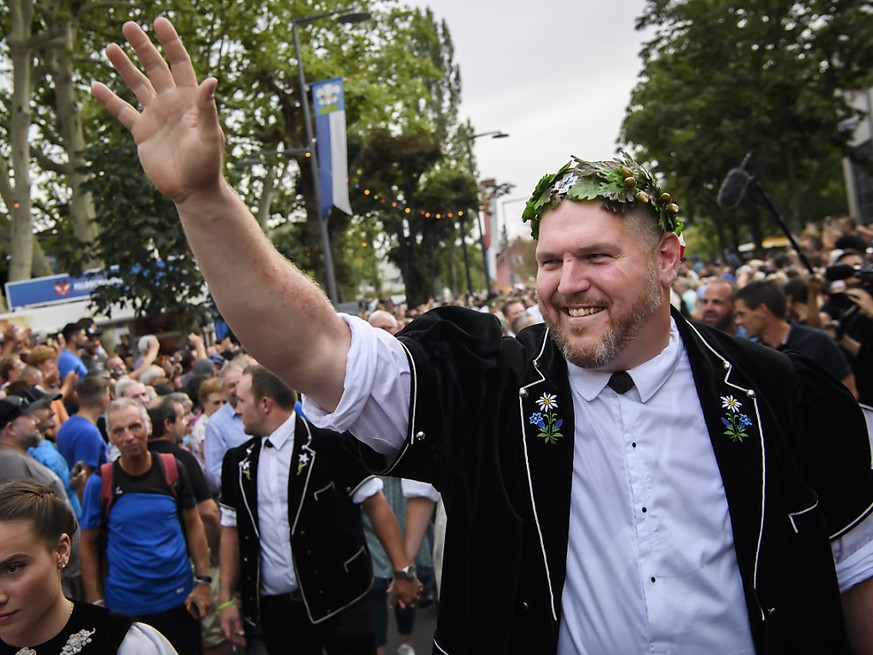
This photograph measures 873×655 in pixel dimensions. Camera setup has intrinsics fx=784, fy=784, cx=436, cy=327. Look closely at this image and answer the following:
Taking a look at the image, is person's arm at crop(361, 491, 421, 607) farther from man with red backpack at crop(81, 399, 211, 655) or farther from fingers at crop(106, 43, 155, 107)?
fingers at crop(106, 43, 155, 107)

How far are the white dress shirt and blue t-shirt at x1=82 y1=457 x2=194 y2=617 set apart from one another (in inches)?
117

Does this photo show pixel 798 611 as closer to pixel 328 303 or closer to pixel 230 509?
pixel 328 303

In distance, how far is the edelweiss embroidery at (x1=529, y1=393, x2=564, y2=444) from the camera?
1.88 meters

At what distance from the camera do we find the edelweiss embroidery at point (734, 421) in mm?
1891

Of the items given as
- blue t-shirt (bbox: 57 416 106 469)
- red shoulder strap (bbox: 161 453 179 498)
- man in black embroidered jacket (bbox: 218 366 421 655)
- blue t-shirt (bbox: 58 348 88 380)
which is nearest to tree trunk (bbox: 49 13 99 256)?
blue t-shirt (bbox: 58 348 88 380)

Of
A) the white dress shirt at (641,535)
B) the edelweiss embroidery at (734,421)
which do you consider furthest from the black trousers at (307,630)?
the edelweiss embroidery at (734,421)

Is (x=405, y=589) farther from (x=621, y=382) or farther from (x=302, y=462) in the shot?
(x=621, y=382)

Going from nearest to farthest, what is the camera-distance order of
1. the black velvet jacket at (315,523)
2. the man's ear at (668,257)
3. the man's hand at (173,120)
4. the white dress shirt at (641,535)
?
the man's hand at (173,120) → the white dress shirt at (641,535) → the man's ear at (668,257) → the black velvet jacket at (315,523)

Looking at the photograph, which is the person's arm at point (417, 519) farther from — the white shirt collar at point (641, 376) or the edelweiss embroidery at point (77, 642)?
the white shirt collar at point (641, 376)

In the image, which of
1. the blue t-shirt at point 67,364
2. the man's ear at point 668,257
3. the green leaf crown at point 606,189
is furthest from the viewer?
the blue t-shirt at point 67,364

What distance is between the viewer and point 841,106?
88.4 feet

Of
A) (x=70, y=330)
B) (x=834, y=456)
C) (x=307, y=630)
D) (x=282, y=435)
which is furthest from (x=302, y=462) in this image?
(x=70, y=330)

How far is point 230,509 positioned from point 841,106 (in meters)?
28.6

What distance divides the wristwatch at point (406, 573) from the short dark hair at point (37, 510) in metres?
1.96
